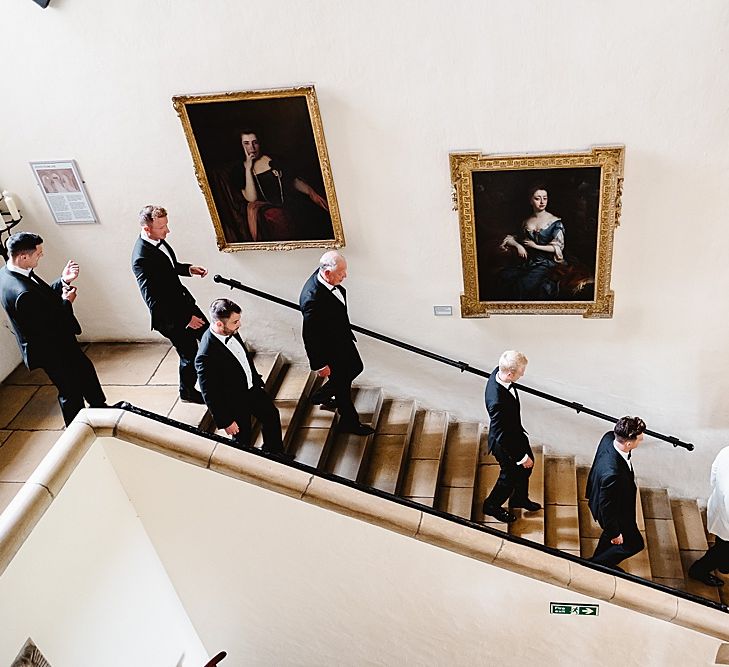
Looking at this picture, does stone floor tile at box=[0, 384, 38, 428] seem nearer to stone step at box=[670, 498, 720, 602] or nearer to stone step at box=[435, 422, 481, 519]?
stone step at box=[435, 422, 481, 519]

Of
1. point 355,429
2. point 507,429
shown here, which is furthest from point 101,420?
point 507,429

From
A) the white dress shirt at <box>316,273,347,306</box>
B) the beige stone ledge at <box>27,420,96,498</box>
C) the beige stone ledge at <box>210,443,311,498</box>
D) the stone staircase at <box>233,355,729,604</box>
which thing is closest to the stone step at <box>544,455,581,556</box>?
the stone staircase at <box>233,355,729,604</box>

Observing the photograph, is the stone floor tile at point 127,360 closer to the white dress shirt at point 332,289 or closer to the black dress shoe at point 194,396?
the black dress shoe at point 194,396

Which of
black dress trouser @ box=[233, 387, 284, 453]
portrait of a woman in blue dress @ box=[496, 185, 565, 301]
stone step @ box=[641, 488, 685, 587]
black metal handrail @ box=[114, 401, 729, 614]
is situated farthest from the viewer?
stone step @ box=[641, 488, 685, 587]

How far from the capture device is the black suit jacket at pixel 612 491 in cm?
519

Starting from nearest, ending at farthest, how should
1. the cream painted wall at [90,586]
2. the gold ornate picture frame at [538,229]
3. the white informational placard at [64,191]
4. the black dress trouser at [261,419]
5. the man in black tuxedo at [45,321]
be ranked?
the cream painted wall at [90,586] < the man in black tuxedo at [45,321] < the black dress trouser at [261,419] < the gold ornate picture frame at [538,229] < the white informational placard at [64,191]

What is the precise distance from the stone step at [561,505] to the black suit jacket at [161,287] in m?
3.28

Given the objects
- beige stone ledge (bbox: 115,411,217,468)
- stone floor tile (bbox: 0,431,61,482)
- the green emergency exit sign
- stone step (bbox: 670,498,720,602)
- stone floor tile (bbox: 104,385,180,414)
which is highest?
beige stone ledge (bbox: 115,411,217,468)

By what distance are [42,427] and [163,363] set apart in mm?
1175

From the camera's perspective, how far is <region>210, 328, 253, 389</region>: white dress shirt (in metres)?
4.95

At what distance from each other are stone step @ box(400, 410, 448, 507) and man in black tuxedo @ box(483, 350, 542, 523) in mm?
496

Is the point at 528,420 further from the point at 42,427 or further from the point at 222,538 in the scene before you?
the point at 42,427

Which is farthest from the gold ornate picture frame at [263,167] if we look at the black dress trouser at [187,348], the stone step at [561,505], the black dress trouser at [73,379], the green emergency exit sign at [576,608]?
the green emergency exit sign at [576,608]

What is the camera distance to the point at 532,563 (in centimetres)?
505
